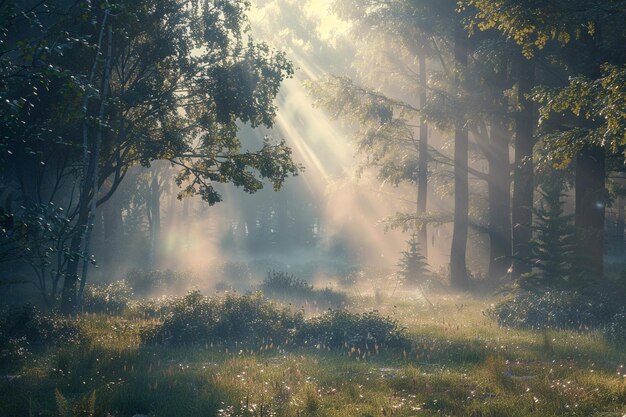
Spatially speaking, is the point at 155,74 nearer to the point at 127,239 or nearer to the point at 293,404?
the point at 293,404

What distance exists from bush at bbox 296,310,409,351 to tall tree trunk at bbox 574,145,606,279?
23.6 ft

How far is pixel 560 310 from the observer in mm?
14602

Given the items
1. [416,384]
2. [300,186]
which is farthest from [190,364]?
[300,186]

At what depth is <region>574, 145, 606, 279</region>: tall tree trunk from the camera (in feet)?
53.9

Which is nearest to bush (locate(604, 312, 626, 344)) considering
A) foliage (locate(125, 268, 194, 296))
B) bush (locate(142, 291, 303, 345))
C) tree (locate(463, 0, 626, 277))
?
tree (locate(463, 0, 626, 277))

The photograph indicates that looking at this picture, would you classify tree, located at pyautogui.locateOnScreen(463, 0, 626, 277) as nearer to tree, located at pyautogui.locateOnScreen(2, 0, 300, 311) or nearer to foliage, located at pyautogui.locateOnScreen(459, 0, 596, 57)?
foliage, located at pyautogui.locateOnScreen(459, 0, 596, 57)

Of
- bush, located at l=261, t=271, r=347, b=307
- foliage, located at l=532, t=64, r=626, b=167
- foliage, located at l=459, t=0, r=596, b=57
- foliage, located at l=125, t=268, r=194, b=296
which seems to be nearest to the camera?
foliage, located at l=532, t=64, r=626, b=167

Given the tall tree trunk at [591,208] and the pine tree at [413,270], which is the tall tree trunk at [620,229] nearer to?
the pine tree at [413,270]

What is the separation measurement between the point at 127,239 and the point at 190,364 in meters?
37.2

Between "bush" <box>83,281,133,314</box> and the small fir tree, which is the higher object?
the small fir tree

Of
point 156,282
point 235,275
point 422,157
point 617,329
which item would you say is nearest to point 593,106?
point 617,329

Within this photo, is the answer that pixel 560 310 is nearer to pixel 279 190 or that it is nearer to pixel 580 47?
pixel 580 47

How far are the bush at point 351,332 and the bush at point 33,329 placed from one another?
15.8ft

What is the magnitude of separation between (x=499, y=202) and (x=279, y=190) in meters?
11.2
